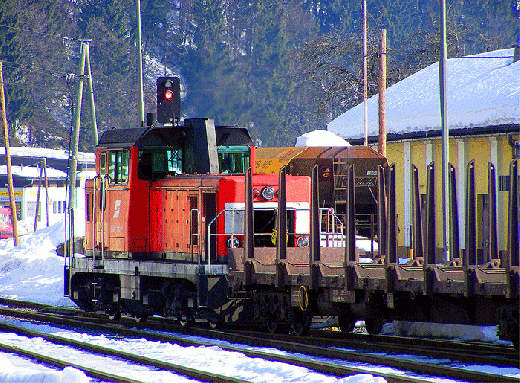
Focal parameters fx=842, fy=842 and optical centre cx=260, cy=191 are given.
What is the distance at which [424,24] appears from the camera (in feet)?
302

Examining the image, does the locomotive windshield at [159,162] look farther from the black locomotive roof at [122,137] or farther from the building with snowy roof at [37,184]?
the building with snowy roof at [37,184]

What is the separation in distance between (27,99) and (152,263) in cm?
6329

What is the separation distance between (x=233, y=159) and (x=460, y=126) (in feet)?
39.3

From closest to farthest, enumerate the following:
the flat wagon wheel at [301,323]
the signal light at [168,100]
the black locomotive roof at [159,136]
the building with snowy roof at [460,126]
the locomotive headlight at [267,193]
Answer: the flat wagon wheel at [301,323] → the locomotive headlight at [267,193] → the black locomotive roof at [159,136] → the signal light at [168,100] → the building with snowy roof at [460,126]

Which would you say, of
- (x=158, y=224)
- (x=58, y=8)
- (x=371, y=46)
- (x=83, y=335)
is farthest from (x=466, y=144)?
(x=58, y=8)

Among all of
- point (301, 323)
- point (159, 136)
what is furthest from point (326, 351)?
point (159, 136)

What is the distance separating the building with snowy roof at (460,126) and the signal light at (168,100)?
780 cm

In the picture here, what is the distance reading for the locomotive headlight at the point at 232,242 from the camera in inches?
534

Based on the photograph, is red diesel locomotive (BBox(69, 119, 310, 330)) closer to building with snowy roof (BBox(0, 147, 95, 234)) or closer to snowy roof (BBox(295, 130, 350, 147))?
snowy roof (BBox(295, 130, 350, 147))

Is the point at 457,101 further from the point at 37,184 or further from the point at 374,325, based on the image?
the point at 37,184

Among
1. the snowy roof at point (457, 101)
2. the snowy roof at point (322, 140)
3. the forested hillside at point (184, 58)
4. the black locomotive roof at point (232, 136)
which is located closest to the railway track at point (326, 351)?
the black locomotive roof at point (232, 136)

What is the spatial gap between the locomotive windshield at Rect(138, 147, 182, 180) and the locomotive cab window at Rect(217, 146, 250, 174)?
0.76 m

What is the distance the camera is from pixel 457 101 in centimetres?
2611

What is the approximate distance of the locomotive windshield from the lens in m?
14.7
